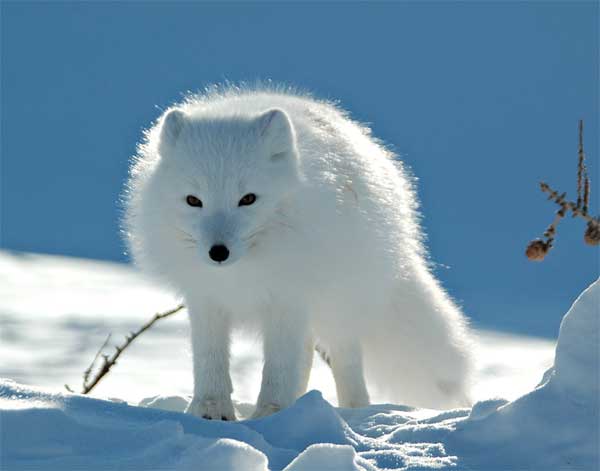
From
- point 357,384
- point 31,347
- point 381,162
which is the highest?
point 31,347

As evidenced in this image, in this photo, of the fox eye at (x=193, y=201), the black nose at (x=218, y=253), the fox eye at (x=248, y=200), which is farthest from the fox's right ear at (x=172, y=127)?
the black nose at (x=218, y=253)

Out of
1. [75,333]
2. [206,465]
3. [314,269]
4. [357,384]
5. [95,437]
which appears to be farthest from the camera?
[75,333]

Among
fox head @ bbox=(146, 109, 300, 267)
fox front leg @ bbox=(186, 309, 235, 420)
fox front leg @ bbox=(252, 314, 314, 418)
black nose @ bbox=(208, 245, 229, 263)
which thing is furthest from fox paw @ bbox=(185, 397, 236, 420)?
black nose @ bbox=(208, 245, 229, 263)

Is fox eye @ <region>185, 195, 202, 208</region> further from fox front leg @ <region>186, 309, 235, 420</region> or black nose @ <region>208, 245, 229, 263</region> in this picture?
fox front leg @ <region>186, 309, 235, 420</region>

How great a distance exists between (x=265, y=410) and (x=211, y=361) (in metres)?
0.34

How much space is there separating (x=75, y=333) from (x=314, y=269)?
4.95m

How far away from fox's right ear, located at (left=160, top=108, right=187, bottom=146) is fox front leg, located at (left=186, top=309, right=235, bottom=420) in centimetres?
76

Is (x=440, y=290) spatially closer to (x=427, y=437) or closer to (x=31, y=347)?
(x=427, y=437)

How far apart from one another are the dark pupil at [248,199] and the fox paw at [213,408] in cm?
92

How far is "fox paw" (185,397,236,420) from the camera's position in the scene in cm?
418

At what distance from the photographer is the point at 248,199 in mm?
3822

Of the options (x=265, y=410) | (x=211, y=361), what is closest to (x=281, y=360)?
(x=265, y=410)

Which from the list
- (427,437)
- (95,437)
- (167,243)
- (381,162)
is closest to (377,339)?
(381,162)

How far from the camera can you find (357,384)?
4871mm
